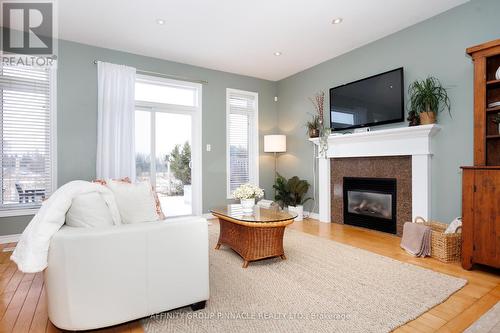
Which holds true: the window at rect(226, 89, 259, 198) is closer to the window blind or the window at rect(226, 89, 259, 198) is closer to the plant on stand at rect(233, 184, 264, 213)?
the window blind

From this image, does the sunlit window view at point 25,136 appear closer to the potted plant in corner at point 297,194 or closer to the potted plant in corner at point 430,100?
the potted plant in corner at point 297,194

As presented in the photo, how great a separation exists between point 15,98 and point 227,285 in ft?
12.3

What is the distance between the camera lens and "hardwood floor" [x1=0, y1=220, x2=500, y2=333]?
1.71 meters

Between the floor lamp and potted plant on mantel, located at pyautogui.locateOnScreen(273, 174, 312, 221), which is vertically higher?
the floor lamp

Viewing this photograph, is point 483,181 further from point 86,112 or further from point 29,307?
point 86,112

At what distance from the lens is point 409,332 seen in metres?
1.65

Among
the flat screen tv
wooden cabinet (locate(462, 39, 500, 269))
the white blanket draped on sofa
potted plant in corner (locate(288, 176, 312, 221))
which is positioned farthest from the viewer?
potted plant in corner (locate(288, 176, 312, 221))

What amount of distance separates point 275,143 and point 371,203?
2132mm

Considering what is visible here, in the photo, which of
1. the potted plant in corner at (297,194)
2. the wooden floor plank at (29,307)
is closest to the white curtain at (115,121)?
Result: the wooden floor plank at (29,307)

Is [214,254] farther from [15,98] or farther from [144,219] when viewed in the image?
[15,98]

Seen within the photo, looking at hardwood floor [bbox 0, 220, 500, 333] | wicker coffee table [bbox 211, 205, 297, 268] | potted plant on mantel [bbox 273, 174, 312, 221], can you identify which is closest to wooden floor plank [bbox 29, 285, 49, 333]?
hardwood floor [bbox 0, 220, 500, 333]

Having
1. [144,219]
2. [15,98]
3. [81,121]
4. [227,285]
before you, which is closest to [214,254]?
[227,285]

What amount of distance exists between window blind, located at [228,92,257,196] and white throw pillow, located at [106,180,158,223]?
3.03 metres

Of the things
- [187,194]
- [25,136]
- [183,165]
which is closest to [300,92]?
[183,165]
